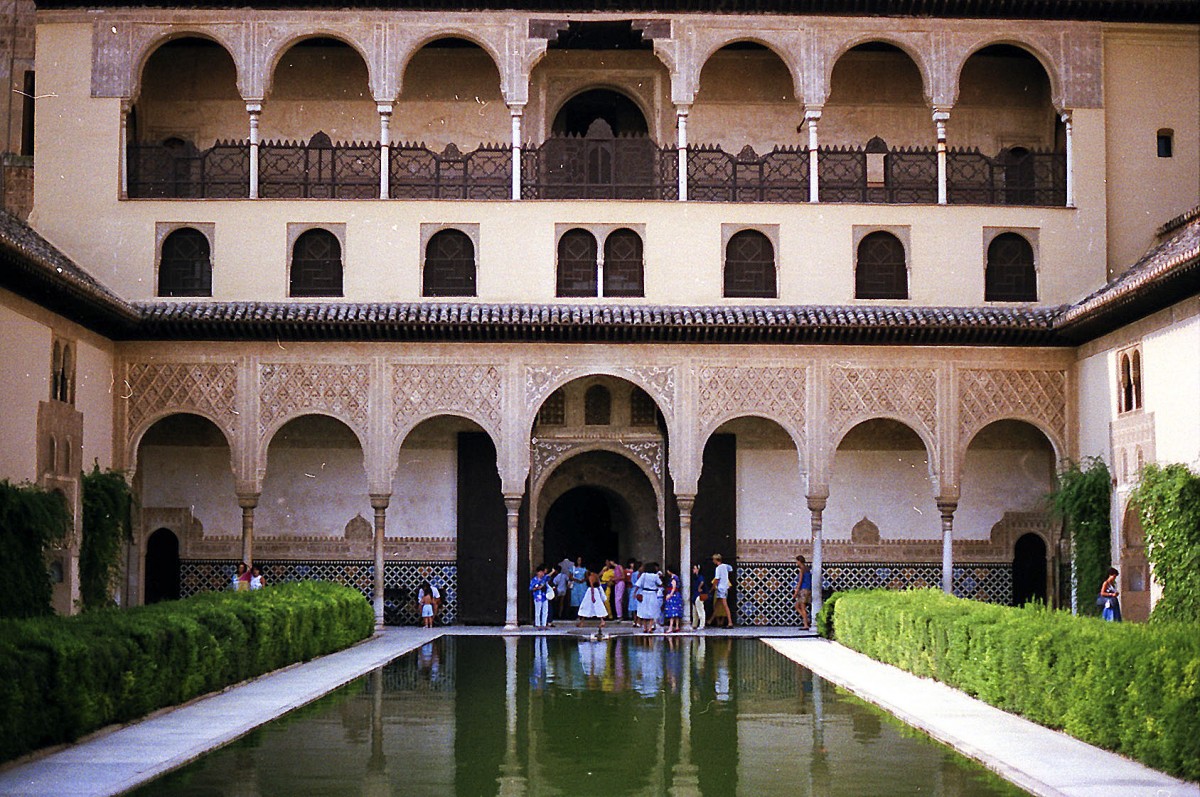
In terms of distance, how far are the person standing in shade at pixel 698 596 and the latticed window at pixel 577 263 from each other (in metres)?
5.07

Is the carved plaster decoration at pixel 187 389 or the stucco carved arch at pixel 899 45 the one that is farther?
the stucco carved arch at pixel 899 45

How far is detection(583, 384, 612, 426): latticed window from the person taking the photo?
1106 inches

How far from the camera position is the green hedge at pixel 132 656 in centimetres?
1110

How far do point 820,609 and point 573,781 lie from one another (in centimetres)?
1607

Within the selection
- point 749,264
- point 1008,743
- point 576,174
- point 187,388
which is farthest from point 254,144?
point 1008,743

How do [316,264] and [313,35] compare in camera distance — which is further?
[313,35]

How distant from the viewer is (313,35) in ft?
88.7

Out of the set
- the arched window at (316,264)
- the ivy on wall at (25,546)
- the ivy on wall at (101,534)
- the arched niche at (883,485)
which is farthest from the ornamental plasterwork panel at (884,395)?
the ivy on wall at (25,546)

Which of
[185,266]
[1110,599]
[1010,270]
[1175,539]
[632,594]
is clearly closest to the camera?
[1175,539]

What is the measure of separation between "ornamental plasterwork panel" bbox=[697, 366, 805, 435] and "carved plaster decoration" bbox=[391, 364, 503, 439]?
11.1 ft

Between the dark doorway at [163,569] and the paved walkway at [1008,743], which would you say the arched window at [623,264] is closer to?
the dark doorway at [163,569]

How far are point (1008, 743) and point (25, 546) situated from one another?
13.2 meters

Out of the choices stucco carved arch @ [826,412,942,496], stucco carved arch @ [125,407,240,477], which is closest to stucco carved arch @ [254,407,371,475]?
stucco carved arch @ [125,407,240,477]

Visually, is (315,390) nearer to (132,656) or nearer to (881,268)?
(881,268)
